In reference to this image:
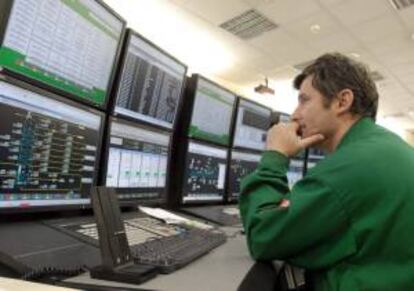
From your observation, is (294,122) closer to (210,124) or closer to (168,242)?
(168,242)

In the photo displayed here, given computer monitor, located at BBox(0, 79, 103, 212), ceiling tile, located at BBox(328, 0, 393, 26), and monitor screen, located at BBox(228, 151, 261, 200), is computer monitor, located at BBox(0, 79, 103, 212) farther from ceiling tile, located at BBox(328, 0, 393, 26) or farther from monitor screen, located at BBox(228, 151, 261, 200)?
ceiling tile, located at BBox(328, 0, 393, 26)

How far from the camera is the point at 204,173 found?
2.05 meters

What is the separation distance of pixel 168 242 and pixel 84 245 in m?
0.21

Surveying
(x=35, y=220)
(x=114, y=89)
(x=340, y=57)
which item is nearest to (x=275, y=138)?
(x=340, y=57)

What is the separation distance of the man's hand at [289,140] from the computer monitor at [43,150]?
1.79 ft

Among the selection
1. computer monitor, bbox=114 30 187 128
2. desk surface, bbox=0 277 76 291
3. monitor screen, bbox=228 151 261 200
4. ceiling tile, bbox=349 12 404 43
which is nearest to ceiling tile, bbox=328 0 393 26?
ceiling tile, bbox=349 12 404 43

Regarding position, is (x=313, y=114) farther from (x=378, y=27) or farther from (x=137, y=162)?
(x=378, y=27)

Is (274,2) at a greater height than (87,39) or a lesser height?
greater

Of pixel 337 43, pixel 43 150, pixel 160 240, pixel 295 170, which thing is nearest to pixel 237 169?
pixel 295 170

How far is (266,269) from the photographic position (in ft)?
3.26

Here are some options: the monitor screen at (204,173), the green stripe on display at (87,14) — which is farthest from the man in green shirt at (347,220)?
the monitor screen at (204,173)

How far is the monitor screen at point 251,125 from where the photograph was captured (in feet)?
7.79

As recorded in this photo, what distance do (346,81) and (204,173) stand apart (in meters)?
0.99

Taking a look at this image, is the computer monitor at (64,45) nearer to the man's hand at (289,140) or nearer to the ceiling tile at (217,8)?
the man's hand at (289,140)
